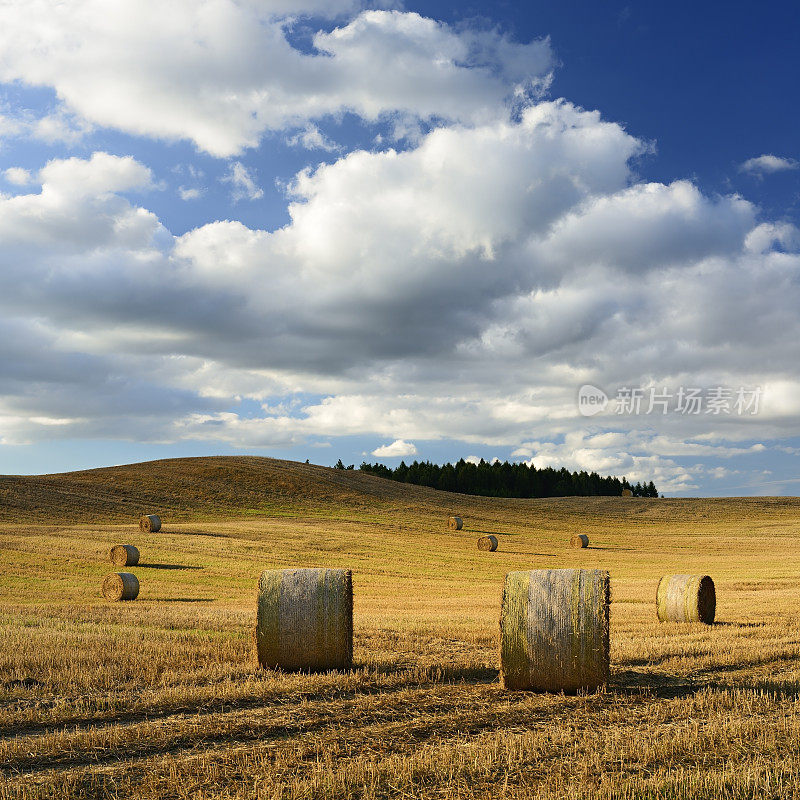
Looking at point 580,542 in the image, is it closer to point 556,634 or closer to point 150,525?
point 150,525

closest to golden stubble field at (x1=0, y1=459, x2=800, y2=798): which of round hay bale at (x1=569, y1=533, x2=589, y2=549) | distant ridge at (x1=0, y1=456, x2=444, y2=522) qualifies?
round hay bale at (x1=569, y1=533, x2=589, y2=549)

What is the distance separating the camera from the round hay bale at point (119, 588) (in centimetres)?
2109

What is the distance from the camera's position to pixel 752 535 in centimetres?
5528

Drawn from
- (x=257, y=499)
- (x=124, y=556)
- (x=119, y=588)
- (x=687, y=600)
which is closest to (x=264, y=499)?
(x=257, y=499)

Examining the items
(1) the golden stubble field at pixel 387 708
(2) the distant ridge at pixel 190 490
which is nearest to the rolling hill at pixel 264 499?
(2) the distant ridge at pixel 190 490

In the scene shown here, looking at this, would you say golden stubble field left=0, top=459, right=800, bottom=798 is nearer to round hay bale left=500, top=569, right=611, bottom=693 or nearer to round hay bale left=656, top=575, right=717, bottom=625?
round hay bale left=500, top=569, right=611, bottom=693

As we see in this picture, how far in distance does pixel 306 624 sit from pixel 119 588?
1274 cm

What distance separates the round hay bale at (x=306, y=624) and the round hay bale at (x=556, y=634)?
Answer: 7.64 feet

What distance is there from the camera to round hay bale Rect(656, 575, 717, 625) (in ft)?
51.2

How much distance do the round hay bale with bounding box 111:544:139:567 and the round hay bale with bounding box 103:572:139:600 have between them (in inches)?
296

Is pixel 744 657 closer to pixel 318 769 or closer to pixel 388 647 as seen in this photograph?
pixel 388 647

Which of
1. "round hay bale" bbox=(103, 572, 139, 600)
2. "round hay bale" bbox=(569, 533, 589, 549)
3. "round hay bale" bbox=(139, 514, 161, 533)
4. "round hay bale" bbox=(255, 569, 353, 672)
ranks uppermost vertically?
"round hay bale" bbox=(255, 569, 353, 672)

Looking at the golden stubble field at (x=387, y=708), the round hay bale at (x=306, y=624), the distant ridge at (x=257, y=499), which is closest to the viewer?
the golden stubble field at (x=387, y=708)

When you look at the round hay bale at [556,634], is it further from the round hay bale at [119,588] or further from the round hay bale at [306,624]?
the round hay bale at [119,588]
